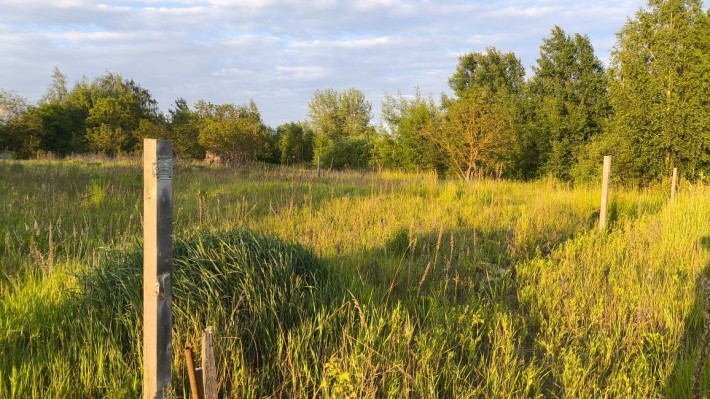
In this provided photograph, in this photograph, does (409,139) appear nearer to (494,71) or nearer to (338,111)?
(494,71)

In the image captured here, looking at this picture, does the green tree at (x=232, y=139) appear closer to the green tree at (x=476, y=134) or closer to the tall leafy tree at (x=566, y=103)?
the green tree at (x=476, y=134)

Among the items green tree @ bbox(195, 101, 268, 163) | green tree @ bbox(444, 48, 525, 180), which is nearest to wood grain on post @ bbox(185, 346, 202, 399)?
green tree @ bbox(444, 48, 525, 180)

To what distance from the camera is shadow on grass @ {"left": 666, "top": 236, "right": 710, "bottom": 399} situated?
2.77 m

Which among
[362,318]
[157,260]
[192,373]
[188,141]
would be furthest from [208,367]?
[188,141]

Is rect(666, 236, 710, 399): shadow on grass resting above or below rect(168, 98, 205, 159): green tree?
below

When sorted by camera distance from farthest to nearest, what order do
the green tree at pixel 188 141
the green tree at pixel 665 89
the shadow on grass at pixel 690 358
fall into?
1. the green tree at pixel 188 141
2. the green tree at pixel 665 89
3. the shadow on grass at pixel 690 358

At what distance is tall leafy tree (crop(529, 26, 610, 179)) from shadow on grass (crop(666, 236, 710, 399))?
2486cm

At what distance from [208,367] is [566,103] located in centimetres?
3048

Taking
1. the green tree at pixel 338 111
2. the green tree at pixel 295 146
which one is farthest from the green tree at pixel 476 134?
the green tree at pixel 338 111

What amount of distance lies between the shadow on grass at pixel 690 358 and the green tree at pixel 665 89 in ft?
39.0

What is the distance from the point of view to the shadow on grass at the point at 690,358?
277 centimetres

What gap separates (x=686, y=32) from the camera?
14469 millimetres

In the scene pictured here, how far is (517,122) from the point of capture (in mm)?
30047

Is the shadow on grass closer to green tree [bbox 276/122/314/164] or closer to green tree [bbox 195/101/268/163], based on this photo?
green tree [bbox 195/101/268/163]
